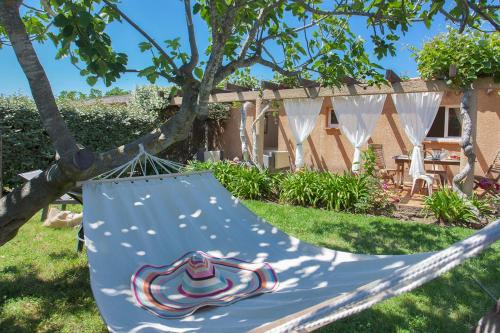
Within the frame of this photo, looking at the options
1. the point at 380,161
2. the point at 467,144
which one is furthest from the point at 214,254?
the point at 380,161

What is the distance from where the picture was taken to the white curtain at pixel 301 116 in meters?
8.23

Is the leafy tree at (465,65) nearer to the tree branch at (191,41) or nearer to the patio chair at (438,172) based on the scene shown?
the patio chair at (438,172)

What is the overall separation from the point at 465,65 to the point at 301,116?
3.35 meters

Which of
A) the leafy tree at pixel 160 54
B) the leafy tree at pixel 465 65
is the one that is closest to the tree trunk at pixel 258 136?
the leafy tree at pixel 465 65

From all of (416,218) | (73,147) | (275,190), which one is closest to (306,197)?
(275,190)

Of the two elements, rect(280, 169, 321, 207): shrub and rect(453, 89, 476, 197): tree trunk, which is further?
rect(280, 169, 321, 207): shrub

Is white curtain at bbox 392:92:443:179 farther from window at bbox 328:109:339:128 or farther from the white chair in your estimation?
window at bbox 328:109:339:128

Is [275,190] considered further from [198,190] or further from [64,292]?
[64,292]

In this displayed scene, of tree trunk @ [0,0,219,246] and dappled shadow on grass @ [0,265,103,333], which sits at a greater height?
tree trunk @ [0,0,219,246]

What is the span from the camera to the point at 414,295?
3062 millimetres

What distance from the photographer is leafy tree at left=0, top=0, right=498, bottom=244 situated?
2098mm

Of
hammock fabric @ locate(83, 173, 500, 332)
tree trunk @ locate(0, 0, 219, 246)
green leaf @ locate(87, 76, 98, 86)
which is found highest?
green leaf @ locate(87, 76, 98, 86)

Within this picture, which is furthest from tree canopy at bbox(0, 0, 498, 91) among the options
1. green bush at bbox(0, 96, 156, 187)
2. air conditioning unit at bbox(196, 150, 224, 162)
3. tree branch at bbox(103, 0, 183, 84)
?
air conditioning unit at bbox(196, 150, 224, 162)

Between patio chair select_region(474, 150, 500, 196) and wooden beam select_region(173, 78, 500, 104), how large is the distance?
1.47m
